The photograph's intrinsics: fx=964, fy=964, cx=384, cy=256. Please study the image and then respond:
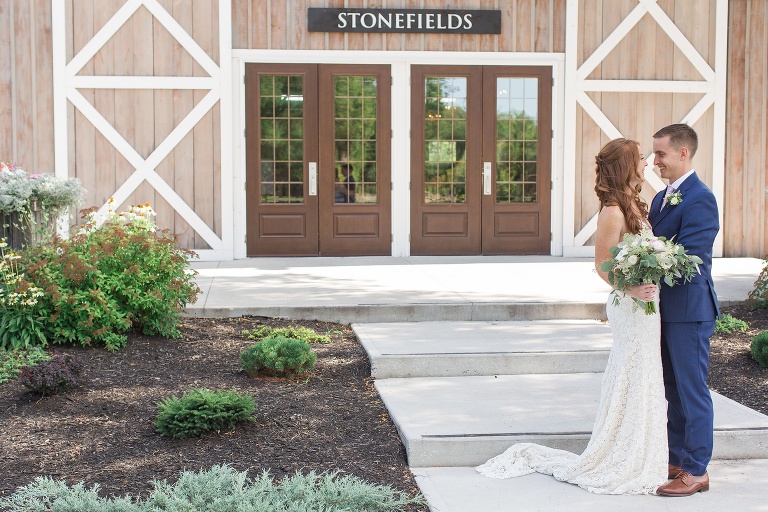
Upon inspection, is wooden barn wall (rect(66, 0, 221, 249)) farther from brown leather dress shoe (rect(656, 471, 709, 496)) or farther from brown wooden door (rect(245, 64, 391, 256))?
brown leather dress shoe (rect(656, 471, 709, 496))

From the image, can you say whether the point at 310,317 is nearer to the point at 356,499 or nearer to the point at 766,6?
the point at 356,499

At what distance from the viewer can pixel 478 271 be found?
1105 cm

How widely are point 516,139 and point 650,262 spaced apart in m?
8.69

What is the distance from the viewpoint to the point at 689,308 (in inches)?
182

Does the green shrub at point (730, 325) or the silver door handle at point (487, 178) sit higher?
the silver door handle at point (487, 178)

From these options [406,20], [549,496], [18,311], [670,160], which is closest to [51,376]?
[18,311]

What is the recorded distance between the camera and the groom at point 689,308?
4613 mm

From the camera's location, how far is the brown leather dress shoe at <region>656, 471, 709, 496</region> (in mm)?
4662

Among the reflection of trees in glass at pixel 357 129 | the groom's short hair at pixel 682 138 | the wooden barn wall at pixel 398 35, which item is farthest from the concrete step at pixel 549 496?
the wooden barn wall at pixel 398 35

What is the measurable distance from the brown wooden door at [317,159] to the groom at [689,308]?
8099 mm

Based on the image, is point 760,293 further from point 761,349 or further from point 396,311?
point 396,311

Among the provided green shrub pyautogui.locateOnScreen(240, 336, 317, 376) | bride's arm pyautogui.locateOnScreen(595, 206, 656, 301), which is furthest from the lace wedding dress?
green shrub pyautogui.locateOnScreen(240, 336, 317, 376)

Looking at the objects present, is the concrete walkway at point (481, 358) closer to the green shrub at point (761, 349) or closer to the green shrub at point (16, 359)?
the green shrub at point (761, 349)

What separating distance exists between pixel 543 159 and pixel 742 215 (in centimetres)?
290
